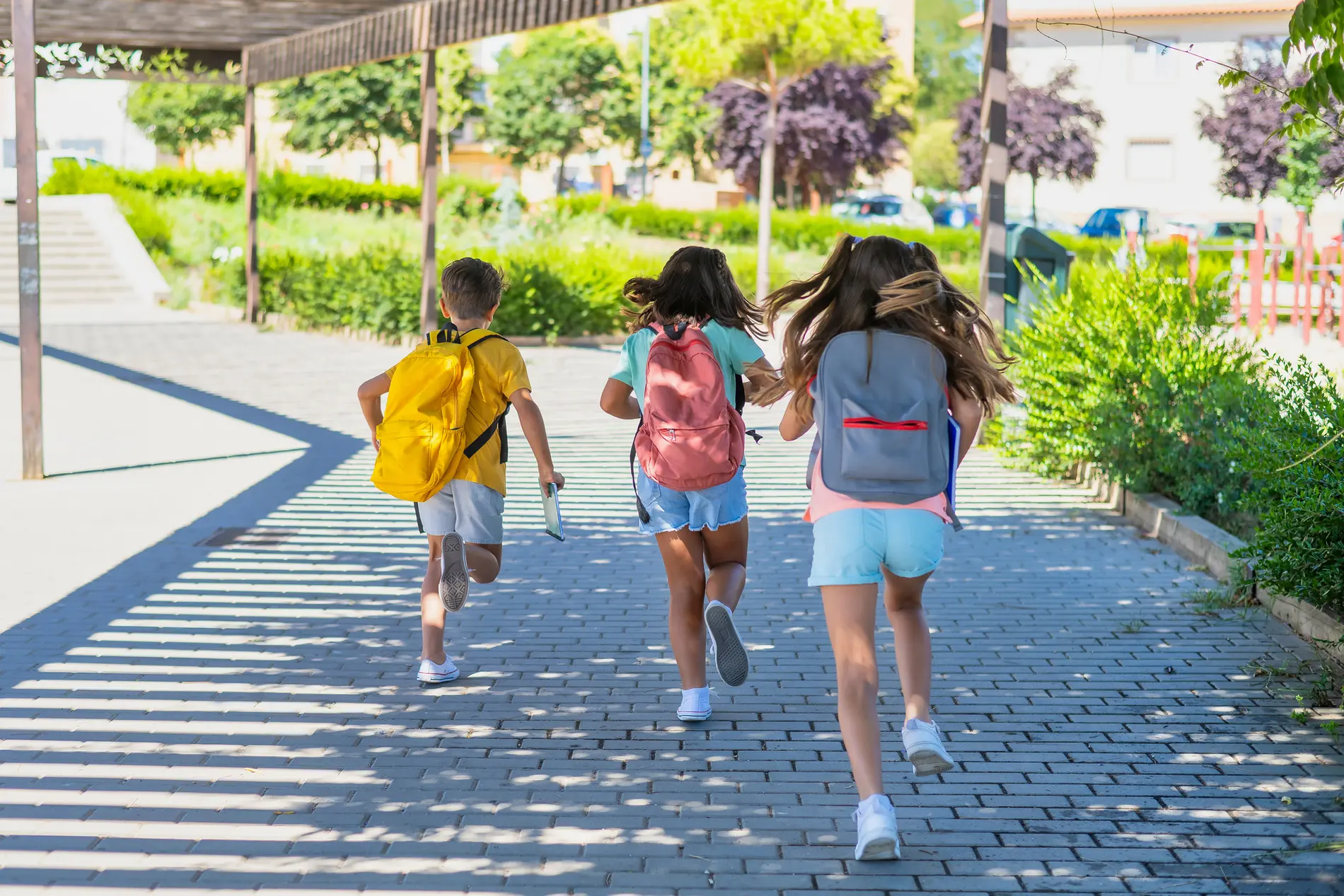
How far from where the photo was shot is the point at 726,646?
14.9 feet

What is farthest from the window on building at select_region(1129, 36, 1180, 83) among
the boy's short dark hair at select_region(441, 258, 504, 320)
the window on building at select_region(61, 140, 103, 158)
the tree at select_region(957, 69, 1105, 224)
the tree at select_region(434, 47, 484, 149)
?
the boy's short dark hair at select_region(441, 258, 504, 320)

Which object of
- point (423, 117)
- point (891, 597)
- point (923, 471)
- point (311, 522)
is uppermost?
point (423, 117)

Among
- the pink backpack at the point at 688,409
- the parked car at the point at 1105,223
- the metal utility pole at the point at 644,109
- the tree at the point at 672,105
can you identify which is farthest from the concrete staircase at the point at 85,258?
the metal utility pole at the point at 644,109

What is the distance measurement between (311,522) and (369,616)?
214 cm

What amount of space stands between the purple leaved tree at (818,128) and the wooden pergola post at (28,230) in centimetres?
3743

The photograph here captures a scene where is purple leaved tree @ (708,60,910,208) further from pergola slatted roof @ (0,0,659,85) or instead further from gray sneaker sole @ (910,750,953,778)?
gray sneaker sole @ (910,750,953,778)

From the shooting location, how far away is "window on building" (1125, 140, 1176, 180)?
53.3 meters

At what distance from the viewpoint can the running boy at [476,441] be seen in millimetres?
5055

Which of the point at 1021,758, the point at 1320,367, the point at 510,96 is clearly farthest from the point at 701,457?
the point at 510,96

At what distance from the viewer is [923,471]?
376cm

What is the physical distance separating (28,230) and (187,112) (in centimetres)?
4447

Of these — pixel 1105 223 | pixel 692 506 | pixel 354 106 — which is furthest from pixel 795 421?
pixel 354 106

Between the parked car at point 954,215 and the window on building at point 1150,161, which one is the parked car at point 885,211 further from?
the window on building at point 1150,161

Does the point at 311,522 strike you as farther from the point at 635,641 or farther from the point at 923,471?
the point at 923,471
